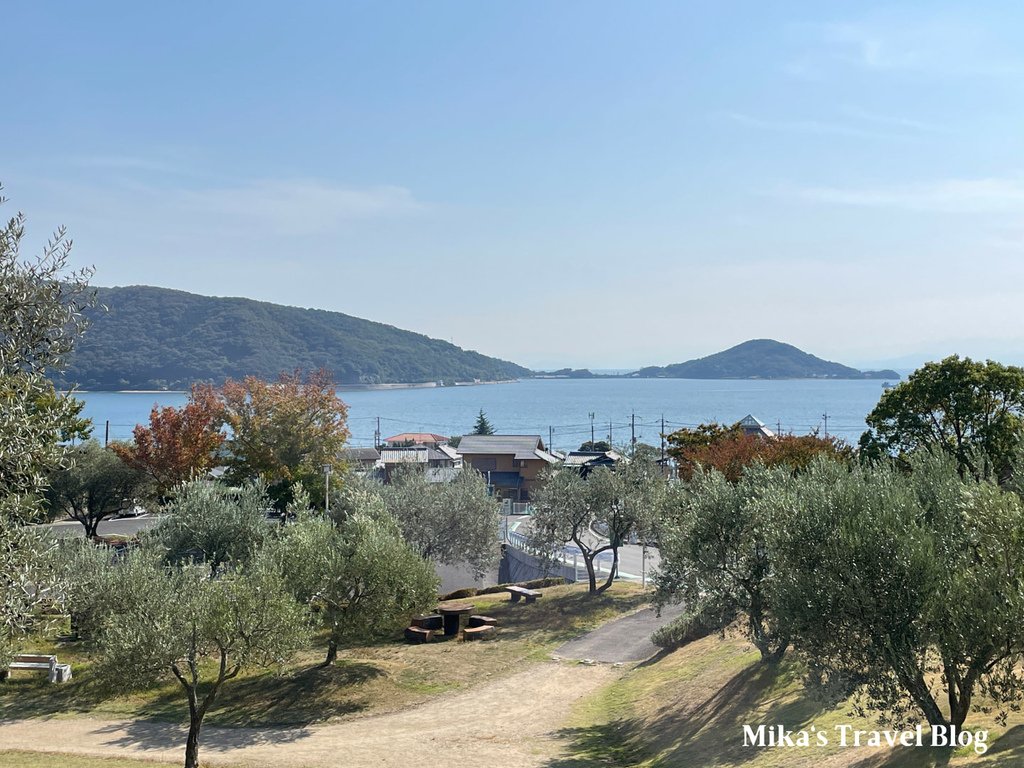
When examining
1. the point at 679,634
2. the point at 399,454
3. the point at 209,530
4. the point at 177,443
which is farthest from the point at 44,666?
the point at 399,454

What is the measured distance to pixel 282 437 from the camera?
50812 mm

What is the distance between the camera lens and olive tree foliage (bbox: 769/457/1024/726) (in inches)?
532

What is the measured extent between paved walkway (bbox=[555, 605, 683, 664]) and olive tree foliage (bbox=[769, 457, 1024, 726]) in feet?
55.8

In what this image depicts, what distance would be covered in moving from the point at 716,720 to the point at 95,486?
45447 mm

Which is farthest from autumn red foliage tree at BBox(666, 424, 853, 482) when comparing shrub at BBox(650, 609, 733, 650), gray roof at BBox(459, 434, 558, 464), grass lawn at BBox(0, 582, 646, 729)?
gray roof at BBox(459, 434, 558, 464)

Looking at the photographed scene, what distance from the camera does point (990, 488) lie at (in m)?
14.3

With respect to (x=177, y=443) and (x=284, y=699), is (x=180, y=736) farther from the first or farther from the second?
(x=177, y=443)

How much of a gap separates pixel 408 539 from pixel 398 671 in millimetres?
12788

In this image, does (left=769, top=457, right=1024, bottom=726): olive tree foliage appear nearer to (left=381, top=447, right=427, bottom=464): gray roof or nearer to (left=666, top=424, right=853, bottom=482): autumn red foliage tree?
(left=666, top=424, right=853, bottom=482): autumn red foliage tree

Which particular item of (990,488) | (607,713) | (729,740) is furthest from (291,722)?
(990,488)

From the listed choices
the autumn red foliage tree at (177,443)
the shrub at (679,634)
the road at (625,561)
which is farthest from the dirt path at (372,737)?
the autumn red foliage tree at (177,443)

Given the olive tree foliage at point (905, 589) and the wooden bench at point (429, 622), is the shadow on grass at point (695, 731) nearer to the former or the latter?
the olive tree foliage at point (905, 589)

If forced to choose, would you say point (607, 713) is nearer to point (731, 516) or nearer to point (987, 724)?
point (731, 516)

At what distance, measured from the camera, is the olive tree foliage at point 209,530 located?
120 feet
